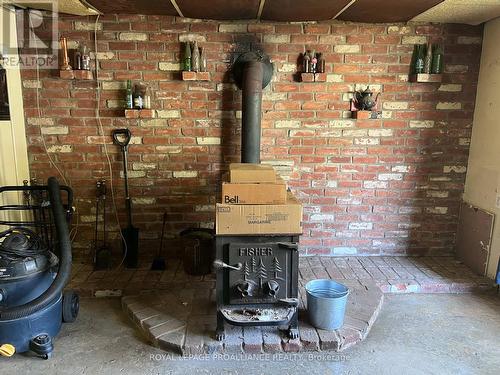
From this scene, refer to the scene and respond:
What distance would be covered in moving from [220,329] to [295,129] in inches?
68.1

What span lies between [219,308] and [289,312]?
1.36 feet

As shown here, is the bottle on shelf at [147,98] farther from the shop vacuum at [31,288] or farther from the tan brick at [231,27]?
the shop vacuum at [31,288]

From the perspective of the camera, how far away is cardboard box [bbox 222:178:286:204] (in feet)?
6.70

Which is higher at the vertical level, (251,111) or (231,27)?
(231,27)

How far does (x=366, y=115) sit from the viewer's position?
3021mm

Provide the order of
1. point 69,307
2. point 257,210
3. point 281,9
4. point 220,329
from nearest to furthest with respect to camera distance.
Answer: point 257,210 < point 220,329 < point 69,307 < point 281,9

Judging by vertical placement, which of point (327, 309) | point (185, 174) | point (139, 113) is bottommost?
point (327, 309)

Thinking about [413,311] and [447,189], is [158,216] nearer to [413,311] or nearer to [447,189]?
[413,311]

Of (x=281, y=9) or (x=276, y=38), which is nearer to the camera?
(x=281, y=9)

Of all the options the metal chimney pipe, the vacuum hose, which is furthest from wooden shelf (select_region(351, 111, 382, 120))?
the vacuum hose

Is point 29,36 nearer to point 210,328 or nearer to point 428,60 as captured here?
point 210,328

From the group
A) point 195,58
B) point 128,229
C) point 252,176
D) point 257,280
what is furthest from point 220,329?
point 195,58

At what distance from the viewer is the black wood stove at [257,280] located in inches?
81.5

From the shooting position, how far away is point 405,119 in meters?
3.10
